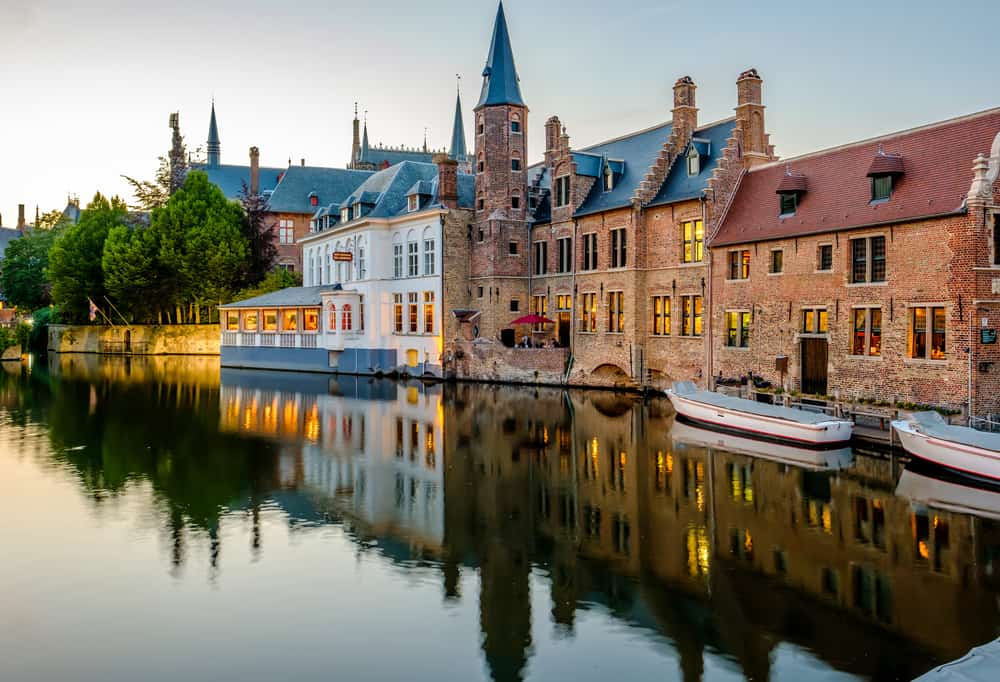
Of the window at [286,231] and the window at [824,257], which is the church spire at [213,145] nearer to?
the window at [286,231]

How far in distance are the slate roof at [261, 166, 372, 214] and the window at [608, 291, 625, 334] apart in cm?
4639

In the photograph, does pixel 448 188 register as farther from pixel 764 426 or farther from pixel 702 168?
pixel 764 426

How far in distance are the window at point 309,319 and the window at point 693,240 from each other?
89.1 feet

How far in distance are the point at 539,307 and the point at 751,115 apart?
1471 centimetres

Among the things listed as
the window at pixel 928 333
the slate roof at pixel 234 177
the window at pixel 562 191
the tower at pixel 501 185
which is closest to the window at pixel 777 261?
the window at pixel 928 333

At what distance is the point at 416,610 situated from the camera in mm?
11188

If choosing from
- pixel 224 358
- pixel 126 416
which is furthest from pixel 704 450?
pixel 224 358

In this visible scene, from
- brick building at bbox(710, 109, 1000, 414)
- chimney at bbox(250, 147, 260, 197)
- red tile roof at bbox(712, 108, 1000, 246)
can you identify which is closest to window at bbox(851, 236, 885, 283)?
brick building at bbox(710, 109, 1000, 414)

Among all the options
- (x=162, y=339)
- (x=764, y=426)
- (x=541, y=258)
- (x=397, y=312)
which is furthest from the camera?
(x=162, y=339)

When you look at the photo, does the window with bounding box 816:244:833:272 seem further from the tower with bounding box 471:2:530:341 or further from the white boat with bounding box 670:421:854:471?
the tower with bounding box 471:2:530:341

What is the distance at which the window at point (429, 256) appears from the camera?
45.2 meters

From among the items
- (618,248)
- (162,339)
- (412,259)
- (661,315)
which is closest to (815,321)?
(661,315)

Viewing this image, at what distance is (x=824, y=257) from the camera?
1113 inches

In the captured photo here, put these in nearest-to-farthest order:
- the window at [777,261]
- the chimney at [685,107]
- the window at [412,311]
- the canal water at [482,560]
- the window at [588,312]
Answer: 1. the canal water at [482,560]
2. the window at [777,261]
3. the chimney at [685,107]
4. the window at [588,312]
5. the window at [412,311]
